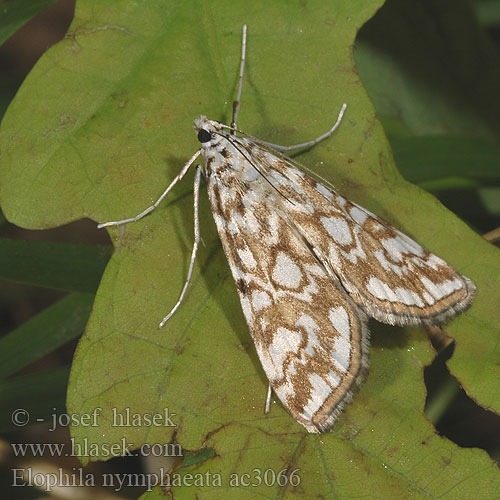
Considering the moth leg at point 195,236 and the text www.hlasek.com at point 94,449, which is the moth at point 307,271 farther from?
the text www.hlasek.com at point 94,449

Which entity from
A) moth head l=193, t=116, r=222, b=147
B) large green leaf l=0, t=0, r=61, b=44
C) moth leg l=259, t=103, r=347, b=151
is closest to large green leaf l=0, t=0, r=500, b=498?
moth leg l=259, t=103, r=347, b=151

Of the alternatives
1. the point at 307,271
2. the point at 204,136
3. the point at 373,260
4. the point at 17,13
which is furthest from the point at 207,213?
the point at 17,13

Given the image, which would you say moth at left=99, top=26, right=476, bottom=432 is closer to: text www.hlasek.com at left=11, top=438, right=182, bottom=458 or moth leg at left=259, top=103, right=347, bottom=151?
moth leg at left=259, top=103, right=347, bottom=151

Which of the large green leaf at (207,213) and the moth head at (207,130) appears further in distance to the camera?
the moth head at (207,130)

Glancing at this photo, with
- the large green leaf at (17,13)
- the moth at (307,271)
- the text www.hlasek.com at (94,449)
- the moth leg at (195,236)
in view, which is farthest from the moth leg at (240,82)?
the text www.hlasek.com at (94,449)

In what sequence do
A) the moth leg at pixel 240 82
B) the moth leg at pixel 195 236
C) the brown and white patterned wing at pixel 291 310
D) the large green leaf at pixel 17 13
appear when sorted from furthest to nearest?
the large green leaf at pixel 17 13
the moth leg at pixel 240 82
the moth leg at pixel 195 236
the brown and white patterned wing at pixel 291 310

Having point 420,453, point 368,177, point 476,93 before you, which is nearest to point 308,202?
point 368,177
